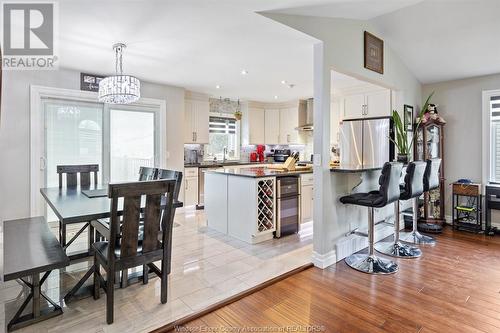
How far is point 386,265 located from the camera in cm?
300

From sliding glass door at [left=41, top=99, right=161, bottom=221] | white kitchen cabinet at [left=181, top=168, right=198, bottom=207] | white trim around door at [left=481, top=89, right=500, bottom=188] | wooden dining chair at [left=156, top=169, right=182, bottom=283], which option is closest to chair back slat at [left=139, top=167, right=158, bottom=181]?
wooden dining chair at [left=156, top=169, right=182, bottom=283]

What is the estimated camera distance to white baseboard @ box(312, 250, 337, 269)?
9.87ft

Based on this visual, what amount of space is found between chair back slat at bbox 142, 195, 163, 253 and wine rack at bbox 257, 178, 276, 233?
1.68 m

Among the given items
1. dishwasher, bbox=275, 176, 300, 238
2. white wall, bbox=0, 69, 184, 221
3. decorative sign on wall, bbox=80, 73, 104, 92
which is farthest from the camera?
decorative sign on wall, bbox=80, 73, 104, 92

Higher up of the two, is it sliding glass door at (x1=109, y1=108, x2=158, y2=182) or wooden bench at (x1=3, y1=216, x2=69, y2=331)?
sliding glass door at (x1=109, y1=108, x2=158, y2=182)

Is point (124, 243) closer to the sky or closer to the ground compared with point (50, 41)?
closer to the ground

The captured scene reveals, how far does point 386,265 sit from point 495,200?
2393 millimetres

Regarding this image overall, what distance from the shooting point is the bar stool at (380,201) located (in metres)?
2.81

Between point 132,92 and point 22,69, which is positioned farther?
point 22,69

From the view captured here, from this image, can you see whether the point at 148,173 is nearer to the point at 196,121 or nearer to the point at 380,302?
the point at 196,121

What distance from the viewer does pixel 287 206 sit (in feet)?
13.1

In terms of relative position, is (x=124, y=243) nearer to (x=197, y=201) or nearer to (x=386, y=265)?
(x=386, y=265)

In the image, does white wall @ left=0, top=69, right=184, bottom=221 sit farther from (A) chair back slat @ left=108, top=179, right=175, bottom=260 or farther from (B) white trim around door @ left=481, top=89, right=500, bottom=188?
(B) white trim around door @ left=481, top=89, right=500, bottom=188

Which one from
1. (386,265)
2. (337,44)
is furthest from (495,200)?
(337,44)
